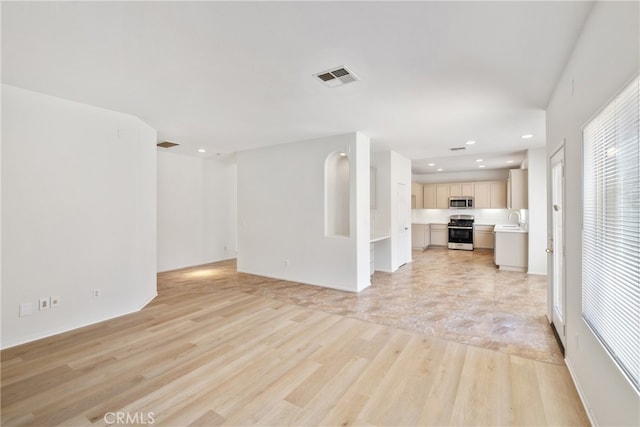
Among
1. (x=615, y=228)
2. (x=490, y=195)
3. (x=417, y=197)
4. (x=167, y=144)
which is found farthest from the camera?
(x=417, y=197)

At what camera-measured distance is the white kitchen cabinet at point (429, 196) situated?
10.2m

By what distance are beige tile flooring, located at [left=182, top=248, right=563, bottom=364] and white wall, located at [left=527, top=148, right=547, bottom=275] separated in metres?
0.41

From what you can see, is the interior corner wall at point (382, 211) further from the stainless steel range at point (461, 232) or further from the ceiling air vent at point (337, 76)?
the stainless steel range at point (461, 232)

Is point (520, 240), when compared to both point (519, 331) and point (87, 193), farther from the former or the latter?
point (87, 193)

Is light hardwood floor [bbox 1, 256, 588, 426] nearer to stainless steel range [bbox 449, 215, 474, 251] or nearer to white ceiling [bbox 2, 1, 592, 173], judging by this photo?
white ceiling [bbox 2, 1, 592, 173]

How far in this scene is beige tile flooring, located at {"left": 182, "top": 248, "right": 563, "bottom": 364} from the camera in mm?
3090

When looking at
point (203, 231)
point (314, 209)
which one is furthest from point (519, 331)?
point (203, 231)

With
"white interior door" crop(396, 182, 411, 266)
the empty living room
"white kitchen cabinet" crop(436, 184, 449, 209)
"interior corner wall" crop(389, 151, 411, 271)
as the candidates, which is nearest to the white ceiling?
the empty living room

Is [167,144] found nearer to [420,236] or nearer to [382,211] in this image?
[382,211]

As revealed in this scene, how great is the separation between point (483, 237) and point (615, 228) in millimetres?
8817

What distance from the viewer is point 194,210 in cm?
720

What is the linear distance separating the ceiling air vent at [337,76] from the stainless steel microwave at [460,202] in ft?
26.6
